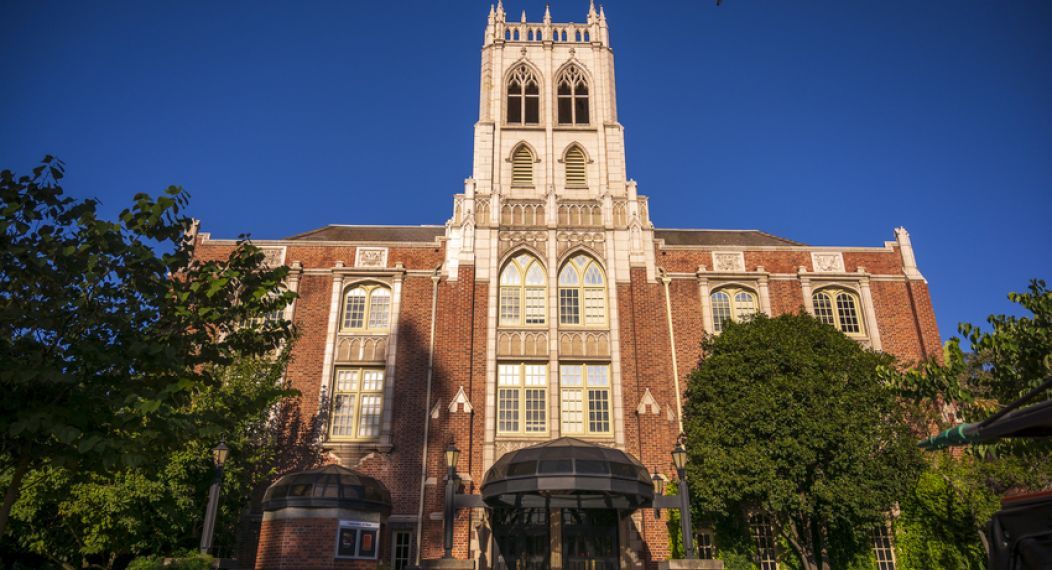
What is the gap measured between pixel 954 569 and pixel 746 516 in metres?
6.78

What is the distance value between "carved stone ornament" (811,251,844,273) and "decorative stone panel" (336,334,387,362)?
18347mm

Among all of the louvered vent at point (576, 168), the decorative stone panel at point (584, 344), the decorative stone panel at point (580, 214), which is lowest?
the decorative stone panel at point (584, 344)

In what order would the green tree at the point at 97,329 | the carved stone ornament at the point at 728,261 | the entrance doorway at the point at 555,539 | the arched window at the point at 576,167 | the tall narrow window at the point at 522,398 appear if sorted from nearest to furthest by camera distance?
the green tree at the point at 97,329
the entrance doorway at the point at 555,539
the tall narrow window at the point at 522,398
the carved stone ornament at the point at 728,261
the arched window at the point at 576,167

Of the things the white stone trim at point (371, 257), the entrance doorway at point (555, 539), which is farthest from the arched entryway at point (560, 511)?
the white stone trim at point (371, 257)

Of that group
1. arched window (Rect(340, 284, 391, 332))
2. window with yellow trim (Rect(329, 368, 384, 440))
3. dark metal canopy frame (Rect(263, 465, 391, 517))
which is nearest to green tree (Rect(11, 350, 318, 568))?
dark metal canopy frame (Rect(263, 465, 391, 517))

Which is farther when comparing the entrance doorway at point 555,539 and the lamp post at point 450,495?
the entrance doorway at point 555,539

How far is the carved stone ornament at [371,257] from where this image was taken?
2875 cm

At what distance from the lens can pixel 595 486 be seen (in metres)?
18.8

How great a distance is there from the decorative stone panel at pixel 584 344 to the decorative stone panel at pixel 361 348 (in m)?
7.03

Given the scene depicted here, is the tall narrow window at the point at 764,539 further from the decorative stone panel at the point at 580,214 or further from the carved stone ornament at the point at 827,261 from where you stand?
the decorative stone panel at the point at 580,214

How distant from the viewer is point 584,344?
26625 millimetres

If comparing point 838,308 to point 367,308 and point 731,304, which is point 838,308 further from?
point 367,308

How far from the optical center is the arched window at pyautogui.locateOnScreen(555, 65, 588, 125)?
105ft

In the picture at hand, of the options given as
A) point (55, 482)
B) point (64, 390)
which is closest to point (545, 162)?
point (55, 482)
